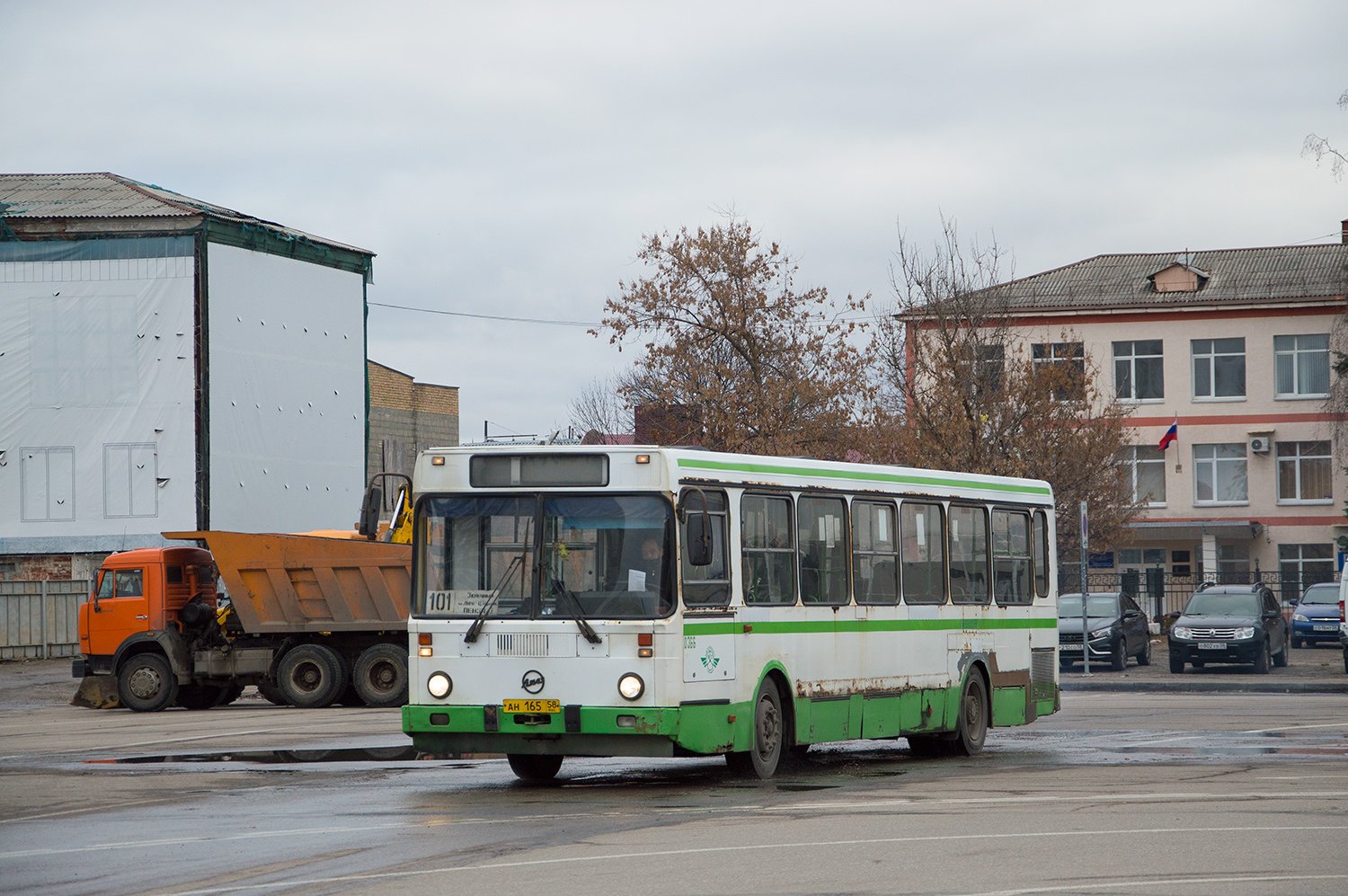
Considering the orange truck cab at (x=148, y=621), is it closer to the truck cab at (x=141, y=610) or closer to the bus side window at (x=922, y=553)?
the truck cab at (x=141, y=610)

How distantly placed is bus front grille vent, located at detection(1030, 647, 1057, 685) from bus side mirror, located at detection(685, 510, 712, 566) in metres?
6.79

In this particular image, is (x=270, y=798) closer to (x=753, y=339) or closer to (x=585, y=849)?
(x=585, y=849)

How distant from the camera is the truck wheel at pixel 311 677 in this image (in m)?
25.9

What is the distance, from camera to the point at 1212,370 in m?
60.3

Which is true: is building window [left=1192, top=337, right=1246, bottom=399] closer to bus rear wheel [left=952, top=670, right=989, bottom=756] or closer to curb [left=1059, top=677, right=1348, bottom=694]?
curb [left=1059, top=677, right=1348, bottom=694]

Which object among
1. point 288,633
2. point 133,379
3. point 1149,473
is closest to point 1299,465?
point 1149,473

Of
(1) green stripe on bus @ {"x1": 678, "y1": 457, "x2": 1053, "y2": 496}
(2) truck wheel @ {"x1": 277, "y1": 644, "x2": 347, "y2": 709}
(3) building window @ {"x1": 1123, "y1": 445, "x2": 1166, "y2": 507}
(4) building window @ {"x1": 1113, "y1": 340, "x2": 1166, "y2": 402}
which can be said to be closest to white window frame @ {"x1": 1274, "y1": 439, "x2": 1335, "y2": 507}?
(3) building window @ {"x1": 1123, "y1": 445, "x2": 1166, "y2": 507}

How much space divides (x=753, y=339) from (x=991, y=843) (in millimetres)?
34721

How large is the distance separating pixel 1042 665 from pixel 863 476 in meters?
4.53

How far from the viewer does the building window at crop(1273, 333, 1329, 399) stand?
195ft

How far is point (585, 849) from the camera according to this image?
953 cm

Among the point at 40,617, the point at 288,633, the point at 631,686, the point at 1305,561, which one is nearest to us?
the point at 631,686

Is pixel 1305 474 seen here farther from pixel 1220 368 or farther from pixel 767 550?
pixel 767 550

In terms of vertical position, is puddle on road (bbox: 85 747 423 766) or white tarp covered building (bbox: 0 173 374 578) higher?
white tarp covered building (bbox: 0 173 374 578)
